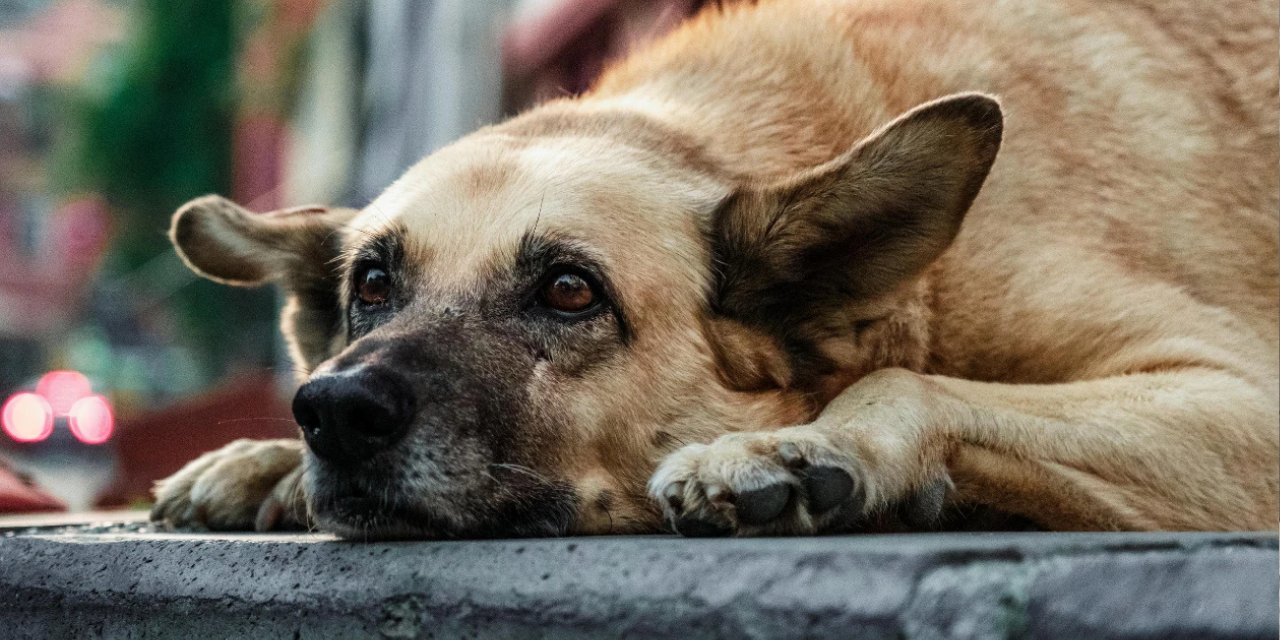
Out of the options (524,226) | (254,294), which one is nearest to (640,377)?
(524,226)

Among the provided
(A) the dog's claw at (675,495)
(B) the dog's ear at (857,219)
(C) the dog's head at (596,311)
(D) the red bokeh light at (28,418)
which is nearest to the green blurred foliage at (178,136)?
(D) the red bokeh light at (28,418)

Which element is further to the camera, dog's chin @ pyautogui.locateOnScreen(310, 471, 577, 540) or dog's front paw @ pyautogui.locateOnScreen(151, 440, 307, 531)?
dog's front paw @ pyautogui.locateOnScreen(151, 440, 307, 531)

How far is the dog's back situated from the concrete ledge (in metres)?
1.07

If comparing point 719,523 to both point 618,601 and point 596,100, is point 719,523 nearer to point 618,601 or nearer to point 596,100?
point 618,601

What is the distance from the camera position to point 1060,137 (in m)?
3.10

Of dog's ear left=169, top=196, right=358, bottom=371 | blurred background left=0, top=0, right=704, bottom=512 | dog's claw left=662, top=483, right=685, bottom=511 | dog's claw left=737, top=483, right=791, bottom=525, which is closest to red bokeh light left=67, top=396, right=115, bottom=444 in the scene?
blurred background left=0, top=0, right=704, bottom=512

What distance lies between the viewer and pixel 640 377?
258cm

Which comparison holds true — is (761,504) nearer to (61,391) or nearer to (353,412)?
(353,412)

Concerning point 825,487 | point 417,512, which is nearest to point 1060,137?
point 825,487

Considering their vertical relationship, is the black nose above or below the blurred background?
below

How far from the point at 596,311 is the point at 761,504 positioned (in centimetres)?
76

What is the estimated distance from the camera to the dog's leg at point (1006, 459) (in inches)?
79.5

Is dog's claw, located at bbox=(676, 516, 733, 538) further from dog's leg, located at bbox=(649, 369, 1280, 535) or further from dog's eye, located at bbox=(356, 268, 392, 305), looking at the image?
dog's eye, located at bbox=(356, 268, 392, 305)

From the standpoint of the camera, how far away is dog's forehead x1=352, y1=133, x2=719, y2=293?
2.61 meters
